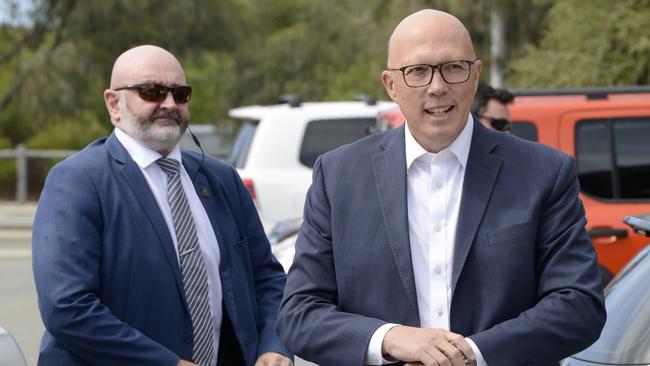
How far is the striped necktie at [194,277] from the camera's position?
149 inches

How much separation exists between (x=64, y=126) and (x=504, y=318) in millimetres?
25666

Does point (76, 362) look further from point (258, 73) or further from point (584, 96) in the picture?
point (258, 73)

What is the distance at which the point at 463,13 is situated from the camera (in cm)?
→ 2052

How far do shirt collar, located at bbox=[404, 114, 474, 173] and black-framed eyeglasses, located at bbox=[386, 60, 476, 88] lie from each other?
0.44ft

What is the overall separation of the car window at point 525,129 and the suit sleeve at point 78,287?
4.42 metres

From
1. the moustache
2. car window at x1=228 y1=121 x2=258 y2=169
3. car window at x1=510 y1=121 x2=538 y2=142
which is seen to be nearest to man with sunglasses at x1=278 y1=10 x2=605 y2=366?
the moustache

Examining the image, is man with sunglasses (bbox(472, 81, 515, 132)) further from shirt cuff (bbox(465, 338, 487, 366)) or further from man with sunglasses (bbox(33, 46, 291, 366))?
shirt cuff (bbox(465, 338, 487, 366))

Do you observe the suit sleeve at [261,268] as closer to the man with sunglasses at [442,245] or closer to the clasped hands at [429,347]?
the man with sunglasses at [442,245]

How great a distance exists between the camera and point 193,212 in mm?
3906

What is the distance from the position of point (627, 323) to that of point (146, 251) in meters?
1.54

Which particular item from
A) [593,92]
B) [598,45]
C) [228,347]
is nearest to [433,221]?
[228,347]

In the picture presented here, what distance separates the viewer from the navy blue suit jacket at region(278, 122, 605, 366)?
9.13ft

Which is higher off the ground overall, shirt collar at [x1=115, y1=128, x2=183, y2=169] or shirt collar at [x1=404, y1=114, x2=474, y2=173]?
shirt collar at [x1=404, y1=114, x2=474, y2=173]

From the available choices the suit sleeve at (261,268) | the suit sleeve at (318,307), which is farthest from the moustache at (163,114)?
the suit sleeve at (318,307)
